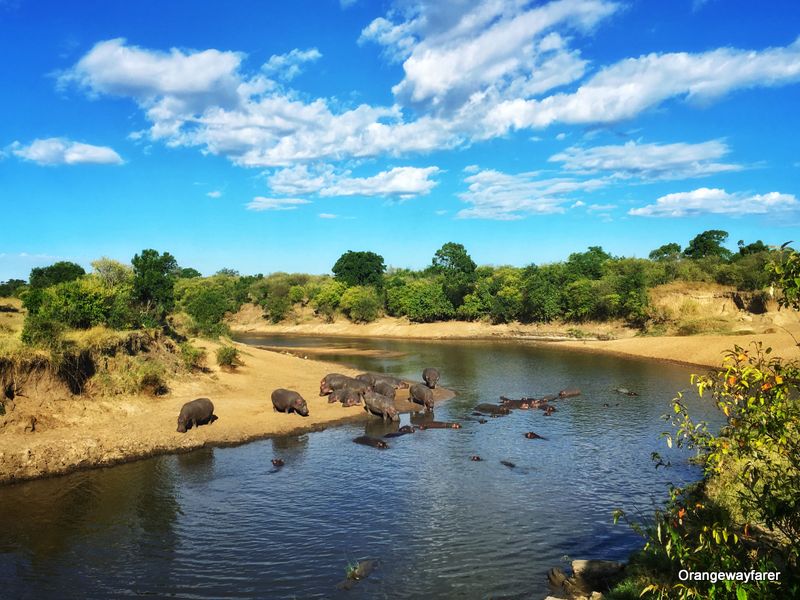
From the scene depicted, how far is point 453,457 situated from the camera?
68.3 feet

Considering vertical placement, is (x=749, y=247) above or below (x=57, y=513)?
above

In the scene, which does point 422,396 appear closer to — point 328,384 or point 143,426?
point 328,384

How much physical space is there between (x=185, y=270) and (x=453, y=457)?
447 ft

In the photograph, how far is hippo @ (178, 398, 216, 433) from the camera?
22938 millimetres

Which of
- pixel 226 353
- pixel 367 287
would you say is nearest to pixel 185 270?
pixel 367 287

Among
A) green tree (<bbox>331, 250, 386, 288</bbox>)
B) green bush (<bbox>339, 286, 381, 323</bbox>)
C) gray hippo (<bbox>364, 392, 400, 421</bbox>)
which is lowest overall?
gray hippo (<bbox>364, 392, 400, 421</bbox>)

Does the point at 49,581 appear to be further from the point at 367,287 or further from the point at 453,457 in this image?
the point at 367,287

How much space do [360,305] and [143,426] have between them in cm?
6300

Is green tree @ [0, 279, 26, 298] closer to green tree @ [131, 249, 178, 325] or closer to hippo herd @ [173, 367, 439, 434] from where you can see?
green tree @ [131, 249, 178, 325]

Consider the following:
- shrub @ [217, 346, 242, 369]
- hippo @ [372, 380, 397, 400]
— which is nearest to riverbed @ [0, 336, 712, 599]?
hippo @ [372, 380, 397, 400]

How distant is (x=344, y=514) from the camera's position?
15648 mm

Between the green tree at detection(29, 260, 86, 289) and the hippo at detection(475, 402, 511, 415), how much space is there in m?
30.3

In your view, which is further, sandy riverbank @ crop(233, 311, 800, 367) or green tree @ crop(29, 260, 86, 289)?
sandy riverbank @ crop(233, 311, 800, 367)

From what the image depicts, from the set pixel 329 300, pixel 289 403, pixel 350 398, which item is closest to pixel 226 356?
pixel 350 398
